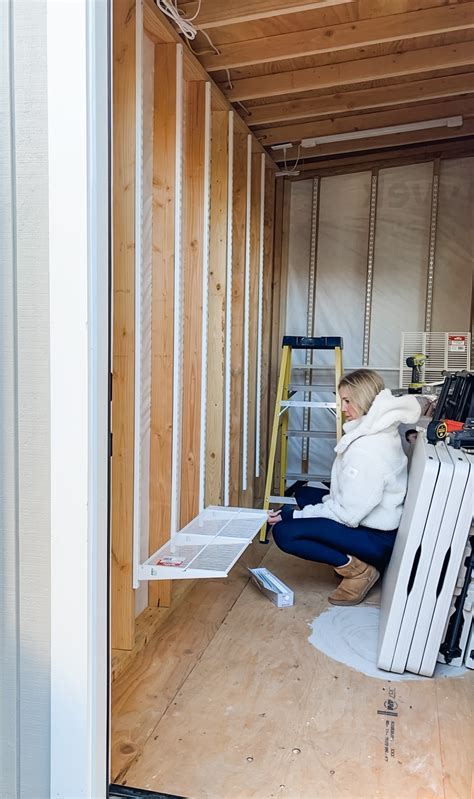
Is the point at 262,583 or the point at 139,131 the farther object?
the point at 262,583

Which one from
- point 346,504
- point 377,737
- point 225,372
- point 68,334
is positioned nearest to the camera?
point 68,334

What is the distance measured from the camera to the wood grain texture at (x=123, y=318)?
6.56ft

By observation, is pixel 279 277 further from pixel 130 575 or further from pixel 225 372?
pixel 130 575

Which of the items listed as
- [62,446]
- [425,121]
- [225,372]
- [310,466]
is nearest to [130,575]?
[62,446]

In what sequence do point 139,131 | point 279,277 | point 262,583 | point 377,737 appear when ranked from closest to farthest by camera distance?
point 377,737 < point 139,131 < point 262,583 < point 279,277

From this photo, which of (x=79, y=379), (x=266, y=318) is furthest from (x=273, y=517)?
(x=79, y=379)

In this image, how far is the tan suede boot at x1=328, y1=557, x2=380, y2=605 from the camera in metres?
2.86

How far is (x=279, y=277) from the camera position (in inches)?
185

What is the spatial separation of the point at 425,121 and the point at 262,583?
9.89 feet

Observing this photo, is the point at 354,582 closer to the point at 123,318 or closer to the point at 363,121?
the point at 123,318

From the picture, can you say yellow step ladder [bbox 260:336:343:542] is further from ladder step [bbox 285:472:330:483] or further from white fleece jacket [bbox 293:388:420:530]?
white fleece jacket [bbox 293:388:420:530]

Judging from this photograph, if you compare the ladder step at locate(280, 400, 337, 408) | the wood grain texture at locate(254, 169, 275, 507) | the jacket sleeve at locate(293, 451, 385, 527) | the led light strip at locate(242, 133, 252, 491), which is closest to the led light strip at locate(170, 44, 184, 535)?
the jacket sleeve at locate(293, 451, 385, 527)

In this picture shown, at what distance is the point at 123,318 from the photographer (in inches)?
81.0

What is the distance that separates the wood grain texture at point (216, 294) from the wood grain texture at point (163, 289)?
0.59m
